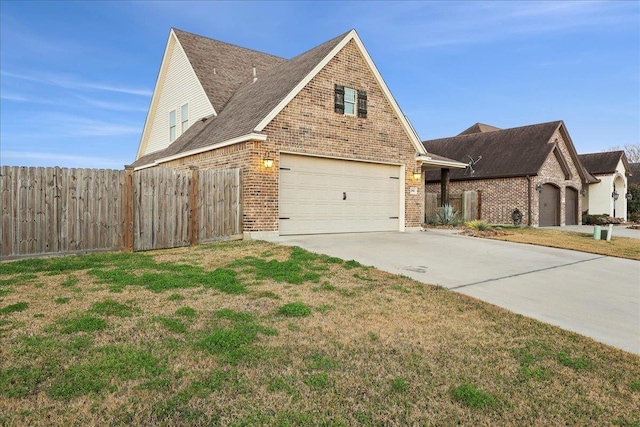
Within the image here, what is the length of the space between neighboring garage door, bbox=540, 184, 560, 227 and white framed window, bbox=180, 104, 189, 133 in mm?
19948

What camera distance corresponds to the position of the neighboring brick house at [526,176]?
864 inches

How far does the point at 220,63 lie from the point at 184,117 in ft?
10.5

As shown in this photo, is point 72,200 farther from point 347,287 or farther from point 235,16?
point 235,16

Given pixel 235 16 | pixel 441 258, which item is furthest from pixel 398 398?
pixel 235 16

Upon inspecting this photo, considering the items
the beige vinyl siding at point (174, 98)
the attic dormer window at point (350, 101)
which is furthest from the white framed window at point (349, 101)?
the beige vinyl siding at point (174, 98)

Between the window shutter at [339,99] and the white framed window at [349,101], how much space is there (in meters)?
0.18

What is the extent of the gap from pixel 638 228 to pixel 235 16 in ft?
81.3

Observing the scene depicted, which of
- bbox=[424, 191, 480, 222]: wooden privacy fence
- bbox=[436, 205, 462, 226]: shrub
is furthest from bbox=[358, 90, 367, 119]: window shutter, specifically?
bbox=[424, 191, 480, 222]: wooden privacy fence

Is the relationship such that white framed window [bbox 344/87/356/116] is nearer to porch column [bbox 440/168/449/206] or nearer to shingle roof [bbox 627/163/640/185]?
porch column [bbox 440/168/449/206]

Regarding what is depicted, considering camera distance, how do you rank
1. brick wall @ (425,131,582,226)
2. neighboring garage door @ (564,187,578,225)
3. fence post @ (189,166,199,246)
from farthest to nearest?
neighboring garage door @ (564,187,578,225), brick wall @ (425,131,582,226), fence post @ (189,166,199,246)

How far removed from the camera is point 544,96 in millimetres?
27438

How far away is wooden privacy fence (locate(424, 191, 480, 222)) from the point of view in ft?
67.1

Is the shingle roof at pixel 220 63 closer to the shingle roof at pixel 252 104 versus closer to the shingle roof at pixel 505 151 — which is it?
the shingle roof at pixel 252 104

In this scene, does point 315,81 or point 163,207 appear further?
point 315,81
